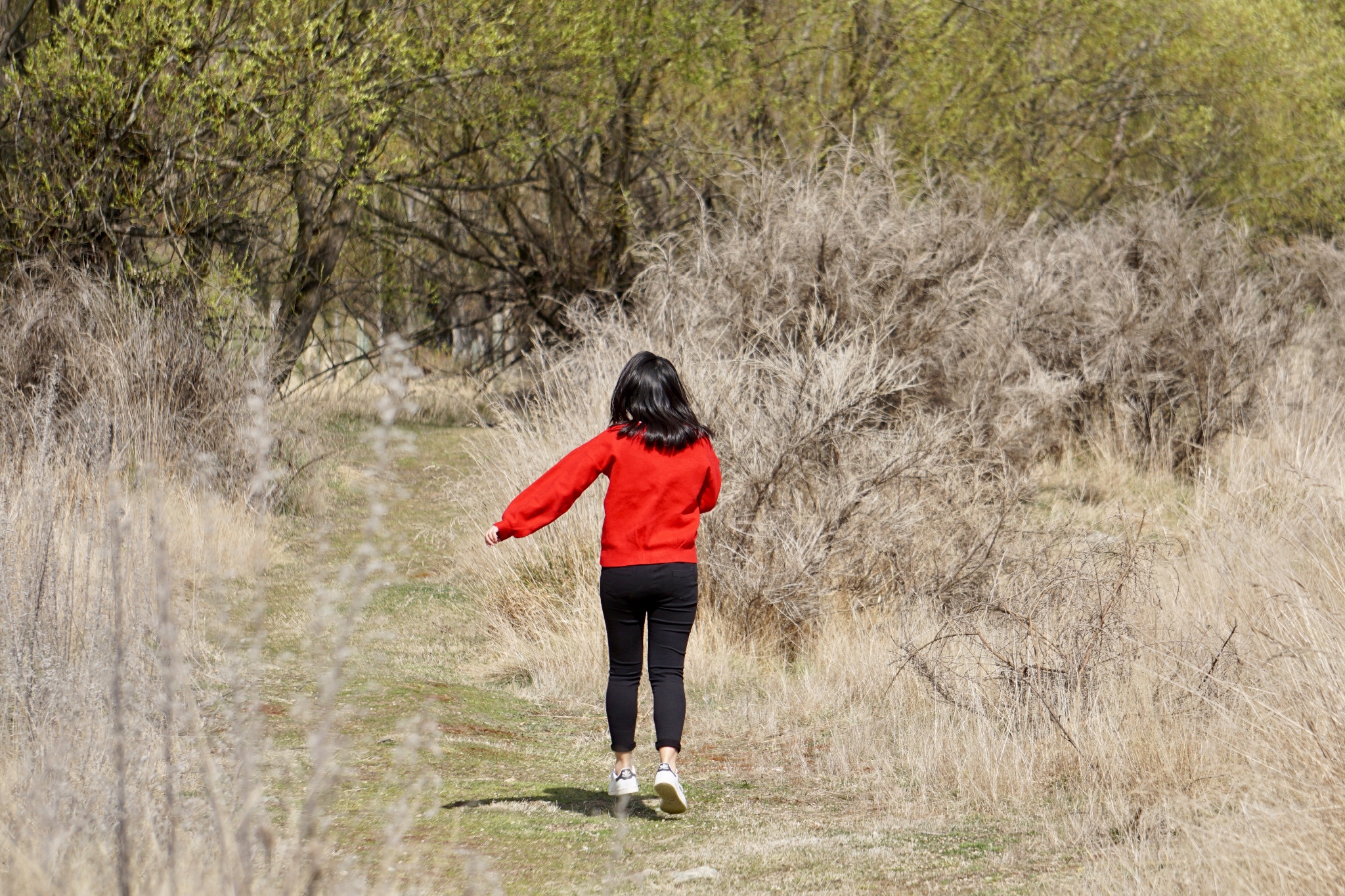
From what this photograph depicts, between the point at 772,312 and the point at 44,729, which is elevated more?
the point at 772,312

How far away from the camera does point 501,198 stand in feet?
53.7

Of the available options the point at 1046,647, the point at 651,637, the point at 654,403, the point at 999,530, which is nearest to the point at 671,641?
the point at 651,637

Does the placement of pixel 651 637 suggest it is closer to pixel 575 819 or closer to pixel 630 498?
pixel 630 498

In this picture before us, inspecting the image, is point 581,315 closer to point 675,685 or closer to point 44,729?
point 675,685

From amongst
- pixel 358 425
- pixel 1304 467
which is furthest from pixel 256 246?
pixel 1304 467

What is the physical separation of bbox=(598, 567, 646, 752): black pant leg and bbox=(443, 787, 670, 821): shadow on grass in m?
0.25

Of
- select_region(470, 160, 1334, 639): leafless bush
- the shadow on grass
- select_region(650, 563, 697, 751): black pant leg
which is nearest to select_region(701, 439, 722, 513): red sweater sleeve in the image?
select_region(650, 563, 697, 751): black pant leg

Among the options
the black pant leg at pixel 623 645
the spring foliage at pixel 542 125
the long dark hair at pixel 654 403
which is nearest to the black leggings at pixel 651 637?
the black pant leg at pixel 623 645

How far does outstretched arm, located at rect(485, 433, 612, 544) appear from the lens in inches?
178

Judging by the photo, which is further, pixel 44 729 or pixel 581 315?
pixel 581 315

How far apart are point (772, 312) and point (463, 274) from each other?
8895mm

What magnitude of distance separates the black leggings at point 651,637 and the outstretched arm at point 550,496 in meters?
0.31

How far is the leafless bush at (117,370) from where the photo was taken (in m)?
9.50

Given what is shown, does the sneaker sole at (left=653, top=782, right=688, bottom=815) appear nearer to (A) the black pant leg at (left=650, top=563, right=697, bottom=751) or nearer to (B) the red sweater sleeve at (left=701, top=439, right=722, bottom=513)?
(A) the black pant leg at (left=650, top=563, right=697, bottom=751)
